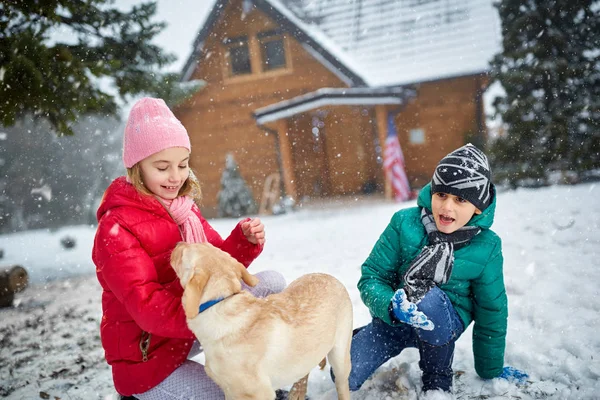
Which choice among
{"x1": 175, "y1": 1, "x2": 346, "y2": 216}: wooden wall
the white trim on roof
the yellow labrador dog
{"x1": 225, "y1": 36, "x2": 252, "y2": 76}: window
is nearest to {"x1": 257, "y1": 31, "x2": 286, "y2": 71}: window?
{"x1": 175, "y1": 1, "x2": 346, "y2": 216}: wooden wall

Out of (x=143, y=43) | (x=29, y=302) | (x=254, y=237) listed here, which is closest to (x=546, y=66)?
(x=143, y=43)

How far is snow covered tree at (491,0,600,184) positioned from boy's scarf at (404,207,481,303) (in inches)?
391

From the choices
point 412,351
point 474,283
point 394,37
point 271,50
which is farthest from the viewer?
point 271,50

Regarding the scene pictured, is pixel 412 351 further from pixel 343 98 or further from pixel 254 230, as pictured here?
pixel 343 98

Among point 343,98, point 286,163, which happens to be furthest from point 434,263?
point 286,163

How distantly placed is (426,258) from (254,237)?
114 cm

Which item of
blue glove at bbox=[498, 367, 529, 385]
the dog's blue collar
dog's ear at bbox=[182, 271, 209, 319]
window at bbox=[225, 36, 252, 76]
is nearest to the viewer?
dog's ear at bbox=[182, 271, 209, 319]

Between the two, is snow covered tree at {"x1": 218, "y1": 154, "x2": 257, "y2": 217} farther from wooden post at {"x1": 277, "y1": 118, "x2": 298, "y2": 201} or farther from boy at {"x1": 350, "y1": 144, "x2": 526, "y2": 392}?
boy at {"x1": 350, "y1": 144, "x2": 526, "y2": 392}

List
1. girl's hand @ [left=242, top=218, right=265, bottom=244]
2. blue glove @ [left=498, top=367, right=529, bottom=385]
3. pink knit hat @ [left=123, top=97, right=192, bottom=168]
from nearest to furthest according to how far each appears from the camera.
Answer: pink knit hat @ [left=123, top=97, right=192, bottom=168], blue glove @ [left=498, top=367, right=529, bottom=385], girl's hand @ [left=242, top=218, right=265, bottom=244]

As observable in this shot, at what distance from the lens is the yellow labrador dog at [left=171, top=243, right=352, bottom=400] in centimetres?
185

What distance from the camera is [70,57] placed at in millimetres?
5656

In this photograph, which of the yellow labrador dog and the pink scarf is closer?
the yellow labrador dog

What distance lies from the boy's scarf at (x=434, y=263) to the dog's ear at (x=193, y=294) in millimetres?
1294

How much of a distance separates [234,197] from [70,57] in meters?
7.20
